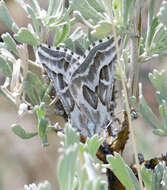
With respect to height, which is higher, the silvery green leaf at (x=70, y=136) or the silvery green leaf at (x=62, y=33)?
the silvery green leaf at (x=62, y=33)

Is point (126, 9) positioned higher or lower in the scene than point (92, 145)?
higher

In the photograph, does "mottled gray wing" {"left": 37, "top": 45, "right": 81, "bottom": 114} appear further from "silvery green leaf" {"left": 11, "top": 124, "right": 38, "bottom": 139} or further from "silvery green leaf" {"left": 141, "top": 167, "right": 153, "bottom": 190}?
"silvery green leaf" {"left": 141, "top": 167, "right": 153, "bottom": 190}

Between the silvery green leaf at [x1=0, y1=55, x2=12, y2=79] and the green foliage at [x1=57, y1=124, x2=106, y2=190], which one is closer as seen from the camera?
the green foliage at [x1=57, y1=124, x2=106, y2=190]

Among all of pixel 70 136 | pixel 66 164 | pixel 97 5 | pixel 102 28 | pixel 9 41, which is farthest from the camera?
pixel 9 41

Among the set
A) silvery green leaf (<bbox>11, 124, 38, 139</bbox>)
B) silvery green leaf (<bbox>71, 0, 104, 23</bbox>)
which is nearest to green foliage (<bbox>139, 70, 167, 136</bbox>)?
silvery green leaf (<bbox>71, 0, 104, 23</bbox>)

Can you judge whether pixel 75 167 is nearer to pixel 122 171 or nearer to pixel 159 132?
pixel 122 171

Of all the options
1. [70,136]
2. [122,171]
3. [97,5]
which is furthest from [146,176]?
[97,5]

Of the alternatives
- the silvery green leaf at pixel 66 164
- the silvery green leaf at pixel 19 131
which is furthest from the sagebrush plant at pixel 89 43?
the silvery green leaf at pixel 66 164

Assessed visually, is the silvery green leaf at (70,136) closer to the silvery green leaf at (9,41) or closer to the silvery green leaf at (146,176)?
the silvery green leaf at (146,176)

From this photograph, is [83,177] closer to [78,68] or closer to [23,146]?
[78,68]

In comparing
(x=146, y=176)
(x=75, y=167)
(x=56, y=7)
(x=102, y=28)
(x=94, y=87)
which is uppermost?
(x=56, y=7)
